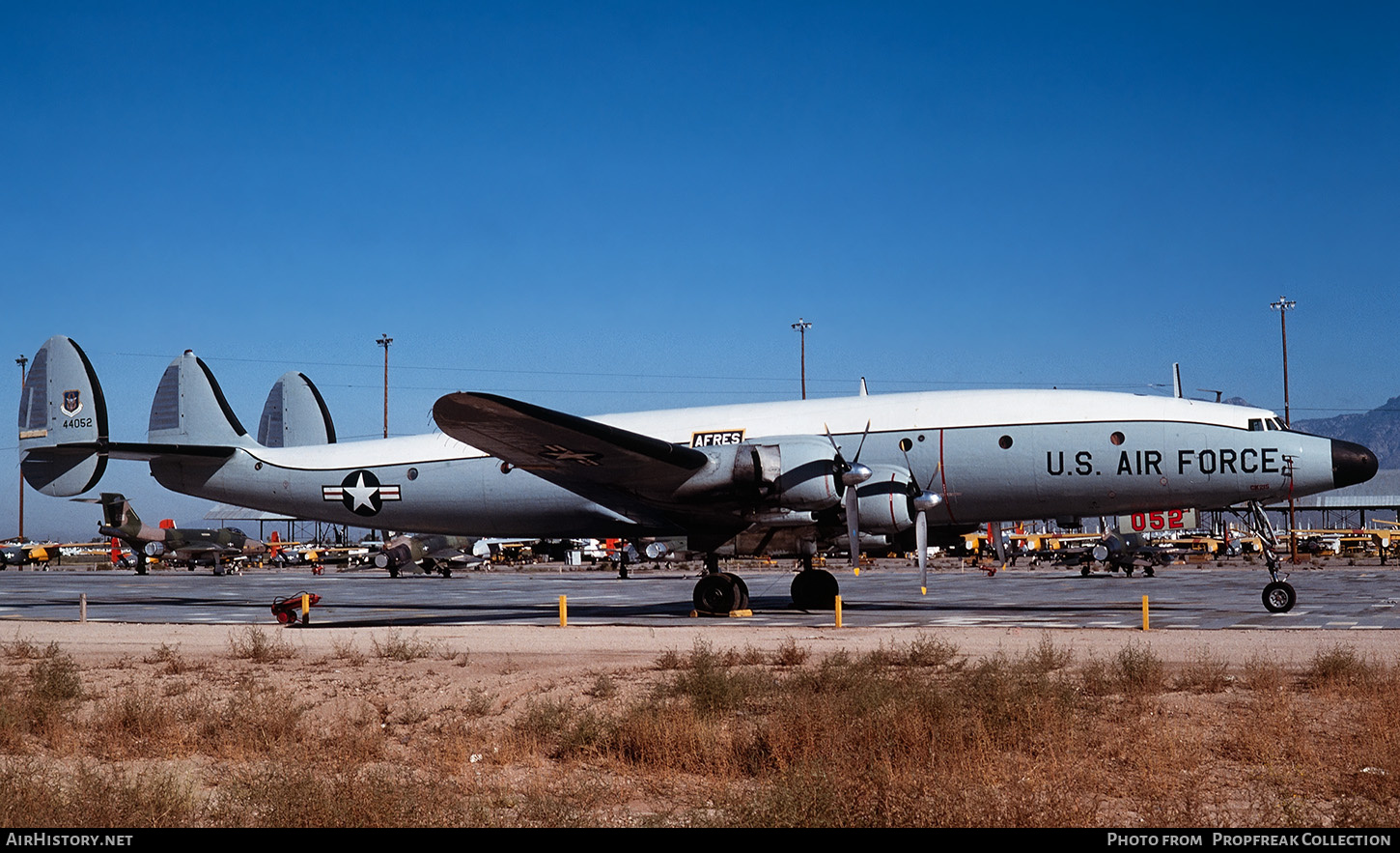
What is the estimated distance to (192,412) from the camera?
32094 mm

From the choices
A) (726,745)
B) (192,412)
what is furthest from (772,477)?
(192,412)

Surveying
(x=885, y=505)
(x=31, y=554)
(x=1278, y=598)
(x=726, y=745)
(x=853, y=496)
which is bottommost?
(x=31, y=554)

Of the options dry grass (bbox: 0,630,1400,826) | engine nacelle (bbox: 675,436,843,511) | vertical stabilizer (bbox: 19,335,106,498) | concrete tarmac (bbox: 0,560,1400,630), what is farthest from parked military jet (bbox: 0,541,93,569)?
dry grass (bbox: 0,630,1400,826)

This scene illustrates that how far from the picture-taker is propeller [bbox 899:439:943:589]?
79.1 ft

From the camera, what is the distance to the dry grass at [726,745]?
7.79 metres

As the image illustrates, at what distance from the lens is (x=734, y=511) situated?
79.2 ft

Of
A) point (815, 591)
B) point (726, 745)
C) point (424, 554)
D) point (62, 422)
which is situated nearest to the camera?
point (726, 745)

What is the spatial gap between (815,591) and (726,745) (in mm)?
17147

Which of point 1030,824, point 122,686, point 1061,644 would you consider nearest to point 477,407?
point 122,686

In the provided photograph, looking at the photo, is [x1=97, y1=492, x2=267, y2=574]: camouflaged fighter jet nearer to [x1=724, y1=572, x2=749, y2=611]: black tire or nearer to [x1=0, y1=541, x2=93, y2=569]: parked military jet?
[x1=0, y1=541, x2=93, y2=569]: parked military jet

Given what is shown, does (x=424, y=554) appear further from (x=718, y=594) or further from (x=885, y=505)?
(x=885, y=505)

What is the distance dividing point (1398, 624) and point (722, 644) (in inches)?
559

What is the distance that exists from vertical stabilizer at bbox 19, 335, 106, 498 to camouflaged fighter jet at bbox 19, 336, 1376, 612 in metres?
11.3

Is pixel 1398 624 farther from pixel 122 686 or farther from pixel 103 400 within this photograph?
pixel 103 400
